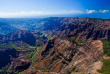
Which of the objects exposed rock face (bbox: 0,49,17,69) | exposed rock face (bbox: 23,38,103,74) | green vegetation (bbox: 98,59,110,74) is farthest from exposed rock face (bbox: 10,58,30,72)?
green vegetation (bbox: 98,59,110,74)

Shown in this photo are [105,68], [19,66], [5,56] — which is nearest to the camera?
[105,68]

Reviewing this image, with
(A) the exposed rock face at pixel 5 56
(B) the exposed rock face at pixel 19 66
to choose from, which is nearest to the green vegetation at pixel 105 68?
(B) the exposed rock face at pixel 19 66

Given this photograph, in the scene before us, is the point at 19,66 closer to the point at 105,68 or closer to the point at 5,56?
the point at 5,56

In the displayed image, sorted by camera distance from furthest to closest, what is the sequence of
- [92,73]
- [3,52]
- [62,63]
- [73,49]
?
[3,52]
[73,49]
[62,63]
[92,73]

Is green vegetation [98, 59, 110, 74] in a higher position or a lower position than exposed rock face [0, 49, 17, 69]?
higher

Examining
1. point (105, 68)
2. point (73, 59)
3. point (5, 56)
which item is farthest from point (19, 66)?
point (105, 68)

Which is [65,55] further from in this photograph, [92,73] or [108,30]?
[108,30]

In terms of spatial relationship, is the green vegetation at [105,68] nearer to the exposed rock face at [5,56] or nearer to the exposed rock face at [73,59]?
the exposed rock face at [73,59]

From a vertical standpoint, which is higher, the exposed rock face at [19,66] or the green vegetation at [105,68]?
the green vegetation at [105,68]

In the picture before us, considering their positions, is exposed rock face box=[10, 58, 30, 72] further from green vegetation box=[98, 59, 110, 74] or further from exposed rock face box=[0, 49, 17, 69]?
green vegetation box=[98, 59, 110, 74]

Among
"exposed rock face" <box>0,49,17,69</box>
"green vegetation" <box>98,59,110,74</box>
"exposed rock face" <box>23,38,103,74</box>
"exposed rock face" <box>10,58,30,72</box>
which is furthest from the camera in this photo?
"exposed rock face" <box>0,49,17,69</box>

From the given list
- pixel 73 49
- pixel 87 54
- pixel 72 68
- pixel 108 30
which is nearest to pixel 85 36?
pixel 108 30
